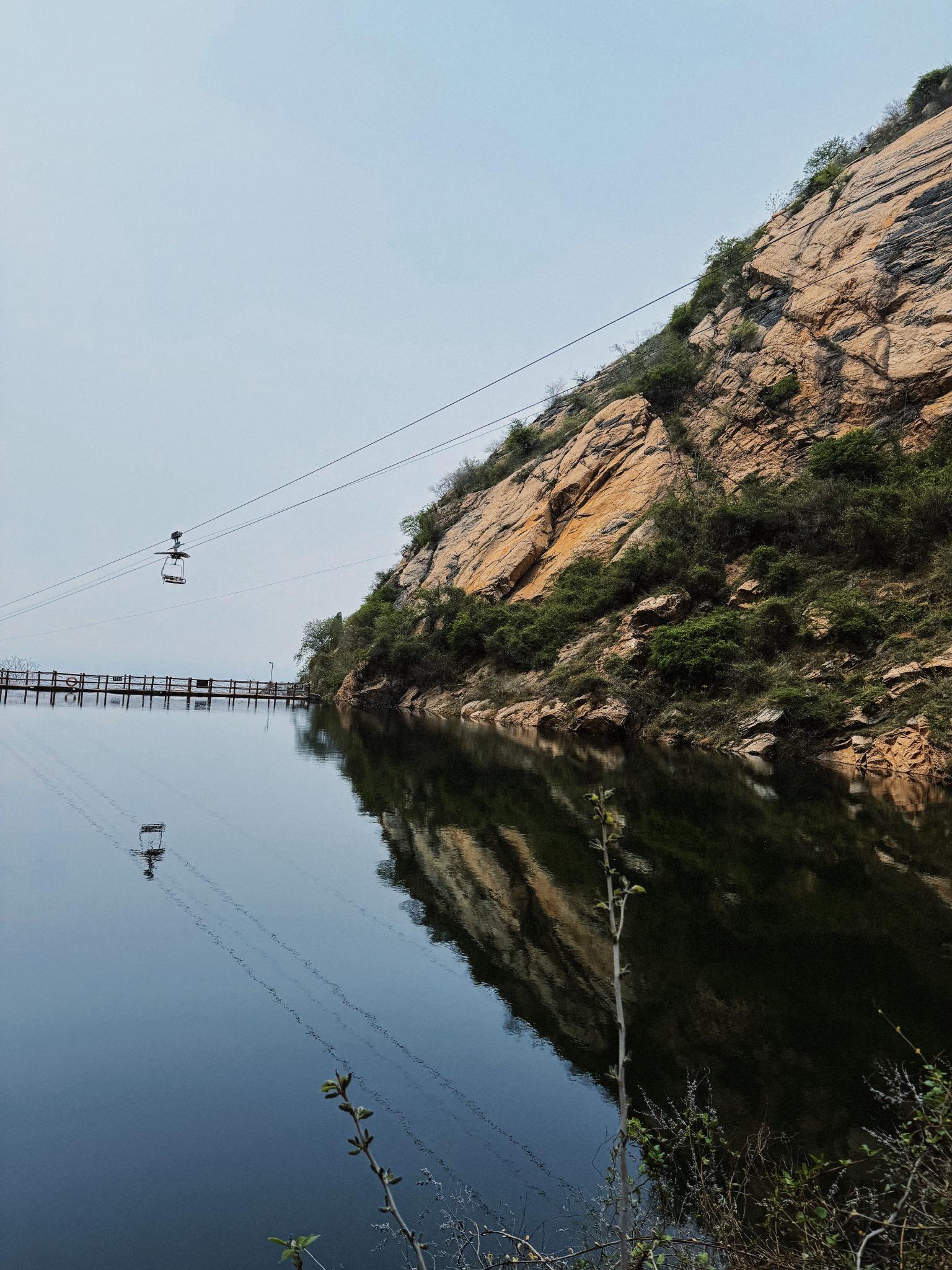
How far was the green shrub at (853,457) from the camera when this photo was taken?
30688 millimetres

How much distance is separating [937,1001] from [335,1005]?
4.88 m

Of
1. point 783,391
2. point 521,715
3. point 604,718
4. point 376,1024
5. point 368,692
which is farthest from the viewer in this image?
point 368,692

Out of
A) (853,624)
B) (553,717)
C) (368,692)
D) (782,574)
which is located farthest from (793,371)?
(368,692)

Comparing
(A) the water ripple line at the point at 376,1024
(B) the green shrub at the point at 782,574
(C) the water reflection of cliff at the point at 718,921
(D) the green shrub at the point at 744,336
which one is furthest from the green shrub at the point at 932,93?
(A) the water ripple line at the point at 376,1024

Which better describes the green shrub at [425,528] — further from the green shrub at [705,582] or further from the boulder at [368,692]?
the green shrub at [705,582]

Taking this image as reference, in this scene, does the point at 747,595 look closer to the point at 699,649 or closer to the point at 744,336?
the point at 699,649

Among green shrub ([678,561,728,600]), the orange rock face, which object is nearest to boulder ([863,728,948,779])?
green shrub ([678,561,728,600])

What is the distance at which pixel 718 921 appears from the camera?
8.22 m

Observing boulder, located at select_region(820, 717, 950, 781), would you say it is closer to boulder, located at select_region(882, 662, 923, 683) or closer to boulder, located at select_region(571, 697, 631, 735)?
boulder, located at select_region(882, 662, 923, 683)

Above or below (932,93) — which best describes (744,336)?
below

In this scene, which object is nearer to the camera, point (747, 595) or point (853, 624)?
point (853, 624)

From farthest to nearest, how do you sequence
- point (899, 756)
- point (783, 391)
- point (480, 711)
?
point (480, 711) < point (783, 391) < point (899, 756)

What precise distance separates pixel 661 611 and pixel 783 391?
44.8ft

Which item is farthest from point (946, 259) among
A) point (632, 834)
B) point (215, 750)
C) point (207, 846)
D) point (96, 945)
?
point (96, 945)
